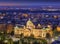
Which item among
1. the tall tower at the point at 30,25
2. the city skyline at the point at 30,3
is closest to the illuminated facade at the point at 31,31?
the tall tower at the point at 30,25

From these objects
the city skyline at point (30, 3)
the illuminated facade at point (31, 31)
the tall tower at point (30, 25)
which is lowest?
the illuminated facade at point (31, 31)

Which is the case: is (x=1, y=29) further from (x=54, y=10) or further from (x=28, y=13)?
(x=54, y=10)

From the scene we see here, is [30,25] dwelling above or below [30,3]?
below

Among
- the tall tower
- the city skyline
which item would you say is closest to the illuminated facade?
the tall tower

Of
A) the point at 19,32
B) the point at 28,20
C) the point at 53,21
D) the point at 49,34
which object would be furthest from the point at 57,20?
the point at 19,32

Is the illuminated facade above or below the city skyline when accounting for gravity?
below

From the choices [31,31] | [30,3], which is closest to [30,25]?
[31,31]

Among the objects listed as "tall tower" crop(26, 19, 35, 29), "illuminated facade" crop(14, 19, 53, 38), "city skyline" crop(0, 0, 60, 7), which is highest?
"city skyline" crop(0, 0, 60, 7)

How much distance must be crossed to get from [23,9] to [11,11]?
15cm

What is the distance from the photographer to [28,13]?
140cm

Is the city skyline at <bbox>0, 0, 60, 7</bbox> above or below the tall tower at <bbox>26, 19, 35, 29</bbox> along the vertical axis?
above

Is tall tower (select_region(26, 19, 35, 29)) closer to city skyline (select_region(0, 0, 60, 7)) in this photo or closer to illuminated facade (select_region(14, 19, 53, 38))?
illuminated facade (select_region(14, 19, 53, 38))

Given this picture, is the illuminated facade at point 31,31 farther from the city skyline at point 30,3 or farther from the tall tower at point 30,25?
the city skyline at point 30,3

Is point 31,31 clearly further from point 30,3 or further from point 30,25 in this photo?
point 30,3
